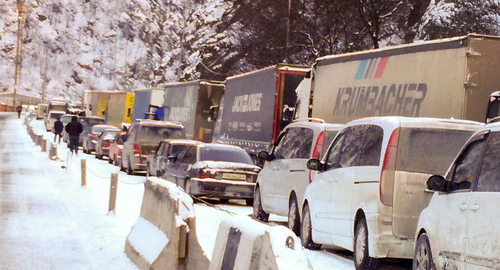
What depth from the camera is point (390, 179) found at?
912 centimetres

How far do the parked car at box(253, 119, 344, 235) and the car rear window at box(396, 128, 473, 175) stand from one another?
3.67 m

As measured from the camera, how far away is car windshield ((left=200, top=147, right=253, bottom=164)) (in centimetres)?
1955

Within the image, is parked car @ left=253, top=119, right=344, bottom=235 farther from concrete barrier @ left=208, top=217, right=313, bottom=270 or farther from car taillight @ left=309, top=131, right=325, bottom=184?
concrete barrier @ left=208, top=217, right=313, bottom=270

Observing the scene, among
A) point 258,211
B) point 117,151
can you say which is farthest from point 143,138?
point 258,211

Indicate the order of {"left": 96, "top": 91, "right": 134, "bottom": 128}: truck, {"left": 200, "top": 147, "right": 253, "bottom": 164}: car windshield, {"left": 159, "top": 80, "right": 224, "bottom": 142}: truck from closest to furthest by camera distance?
{"left": 200, "top": 147, "right": 253, "bottom": 164}: car windshield < {"left": 159, "top": 80, "right": 224, "bottom": 142}: truck < {"left": 96, "top": 91, "right": 134, "bottom": 128}: truck

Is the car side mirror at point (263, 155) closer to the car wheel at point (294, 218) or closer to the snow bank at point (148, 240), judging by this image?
the car wheel at point (294, 218)

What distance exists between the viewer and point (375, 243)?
9039 mm

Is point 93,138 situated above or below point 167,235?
below

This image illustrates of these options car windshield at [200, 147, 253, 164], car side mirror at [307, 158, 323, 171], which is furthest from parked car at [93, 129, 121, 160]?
car side mirror at [307, 158, 323, 171]

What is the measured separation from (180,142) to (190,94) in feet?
44.2

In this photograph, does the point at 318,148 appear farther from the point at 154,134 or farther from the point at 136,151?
the point at 154,134

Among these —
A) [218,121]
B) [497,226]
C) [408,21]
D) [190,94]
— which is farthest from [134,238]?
[408,21]

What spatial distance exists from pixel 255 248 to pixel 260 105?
2053 centimetres

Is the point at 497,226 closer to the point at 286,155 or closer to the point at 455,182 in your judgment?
the point at 455,182
